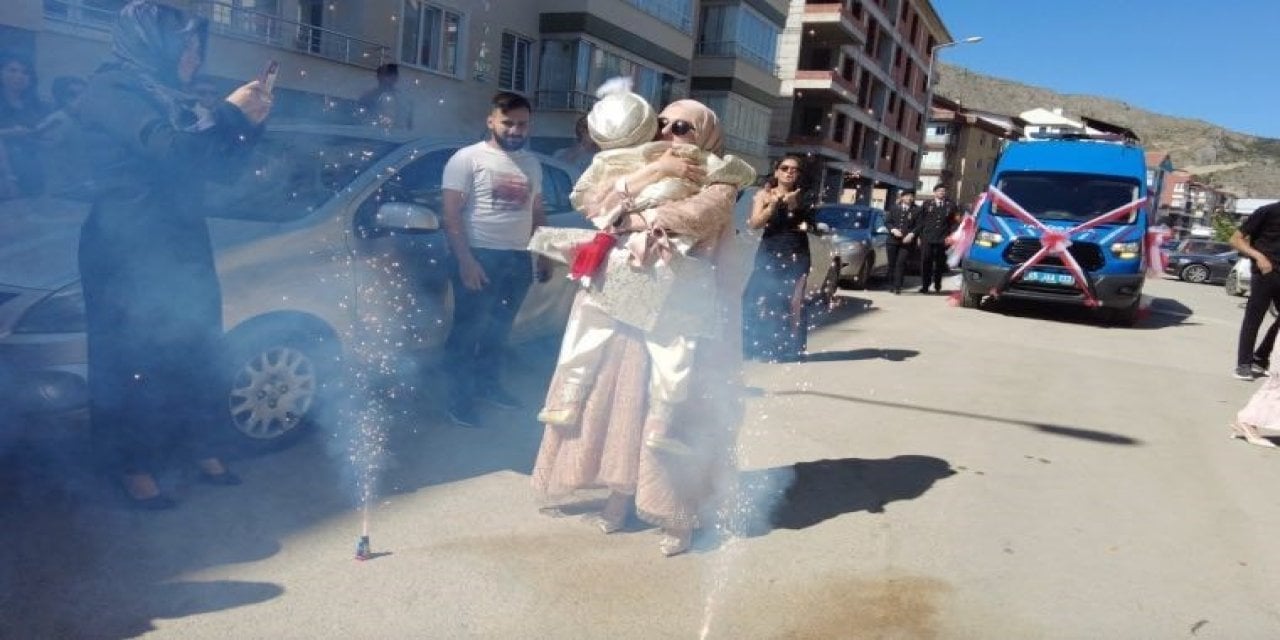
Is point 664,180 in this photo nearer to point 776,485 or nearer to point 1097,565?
point 776,485

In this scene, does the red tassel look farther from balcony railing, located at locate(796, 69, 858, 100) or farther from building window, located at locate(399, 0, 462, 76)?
balcony railing, located at locate(796, 69, 858, 100)

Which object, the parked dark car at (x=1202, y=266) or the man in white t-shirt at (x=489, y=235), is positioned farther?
the parked dark car at (x=1202, y=266)

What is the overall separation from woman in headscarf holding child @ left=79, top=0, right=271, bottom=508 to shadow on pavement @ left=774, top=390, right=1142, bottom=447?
13.3ft

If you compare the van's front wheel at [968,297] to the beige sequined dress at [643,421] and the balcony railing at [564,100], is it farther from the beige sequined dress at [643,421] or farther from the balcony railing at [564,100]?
the balcony railing at [564,100]

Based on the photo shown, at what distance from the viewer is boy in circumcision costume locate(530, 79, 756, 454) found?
3.40 m

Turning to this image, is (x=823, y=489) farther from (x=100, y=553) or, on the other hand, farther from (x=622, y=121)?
(x=100, y=553)

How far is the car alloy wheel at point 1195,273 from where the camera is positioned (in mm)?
31359

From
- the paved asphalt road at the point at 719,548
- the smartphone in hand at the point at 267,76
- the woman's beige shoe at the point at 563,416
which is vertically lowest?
the paved asphalt road at the point at 719,548

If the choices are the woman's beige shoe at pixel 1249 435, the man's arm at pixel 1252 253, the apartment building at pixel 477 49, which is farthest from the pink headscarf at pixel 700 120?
the apartment building at pixel 477 49

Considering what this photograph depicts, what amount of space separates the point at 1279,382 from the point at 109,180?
6479mm

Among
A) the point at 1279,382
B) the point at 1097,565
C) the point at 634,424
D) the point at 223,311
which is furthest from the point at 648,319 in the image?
the point at 1279,382

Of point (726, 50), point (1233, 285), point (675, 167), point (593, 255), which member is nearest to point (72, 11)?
point (593, 255)

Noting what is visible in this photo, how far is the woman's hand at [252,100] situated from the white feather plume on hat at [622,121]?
3.89 ft

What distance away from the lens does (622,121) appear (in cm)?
346
